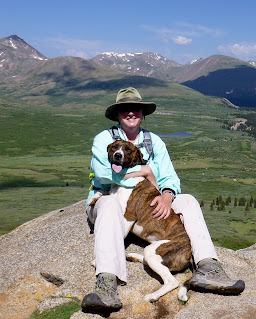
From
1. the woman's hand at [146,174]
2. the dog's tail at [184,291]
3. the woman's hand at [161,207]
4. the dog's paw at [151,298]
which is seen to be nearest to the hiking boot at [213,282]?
the dog's tail at [184,291]

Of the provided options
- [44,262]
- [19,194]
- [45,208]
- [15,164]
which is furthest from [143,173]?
[15,164]

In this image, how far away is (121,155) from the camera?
29.0 feet

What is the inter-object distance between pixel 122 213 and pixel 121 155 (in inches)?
51.9

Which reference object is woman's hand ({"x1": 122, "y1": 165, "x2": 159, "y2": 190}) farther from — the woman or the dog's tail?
the dog's tail

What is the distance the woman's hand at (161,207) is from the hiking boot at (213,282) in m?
1.36

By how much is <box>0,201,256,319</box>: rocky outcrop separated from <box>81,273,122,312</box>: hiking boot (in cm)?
31

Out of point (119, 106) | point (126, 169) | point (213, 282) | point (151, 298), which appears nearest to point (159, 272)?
point (151, 298)

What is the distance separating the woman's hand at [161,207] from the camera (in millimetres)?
8625

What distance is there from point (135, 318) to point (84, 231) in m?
5.46

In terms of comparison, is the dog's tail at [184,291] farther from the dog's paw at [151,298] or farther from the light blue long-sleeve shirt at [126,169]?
the light blue long-sleeve shirt at [126,169]

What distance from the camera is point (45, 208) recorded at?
48469 millimetres

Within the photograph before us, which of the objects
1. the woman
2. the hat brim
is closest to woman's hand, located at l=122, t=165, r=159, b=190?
the woman

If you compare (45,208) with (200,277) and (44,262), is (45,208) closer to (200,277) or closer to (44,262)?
(44,262)

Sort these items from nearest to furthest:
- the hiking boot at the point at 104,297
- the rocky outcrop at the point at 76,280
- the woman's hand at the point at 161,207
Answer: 1. the hiking boot at the point at 104,297
2. the rocky outcrop at the point at 76,280
3. the woman's hand at the point at 161,207
